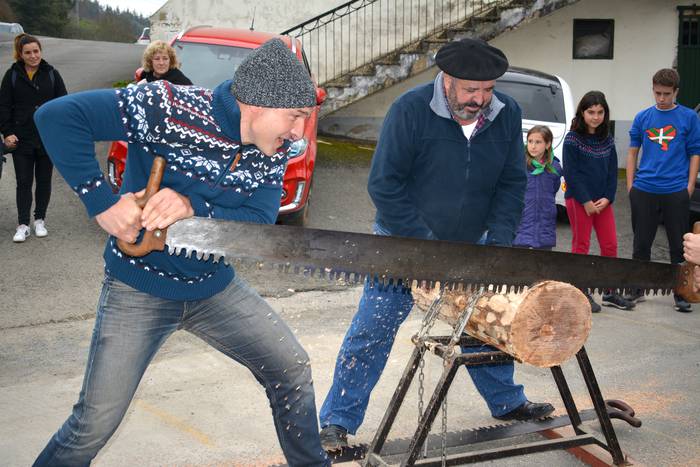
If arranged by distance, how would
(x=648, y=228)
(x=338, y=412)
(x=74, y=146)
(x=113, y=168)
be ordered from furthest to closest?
(x=113, y=168) → (x=648, y=228) → (x=338, y=412) → (x=74, y=146)

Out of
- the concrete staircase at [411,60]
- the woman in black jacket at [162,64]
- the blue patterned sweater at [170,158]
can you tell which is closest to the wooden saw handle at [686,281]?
the blue patterned sweater at [170,158]

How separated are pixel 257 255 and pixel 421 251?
2.66 ft

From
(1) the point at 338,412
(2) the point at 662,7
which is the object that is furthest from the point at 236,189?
(2) the point at 662,7

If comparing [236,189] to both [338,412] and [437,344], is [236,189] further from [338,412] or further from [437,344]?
[338,412]

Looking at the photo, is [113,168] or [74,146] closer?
[74,146]

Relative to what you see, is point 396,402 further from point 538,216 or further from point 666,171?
point 666,171

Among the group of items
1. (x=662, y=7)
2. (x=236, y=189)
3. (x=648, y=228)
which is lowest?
(x=648, y=228)

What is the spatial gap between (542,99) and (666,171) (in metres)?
3.95

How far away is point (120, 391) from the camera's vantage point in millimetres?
3266

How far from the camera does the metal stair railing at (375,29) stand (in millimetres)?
16859

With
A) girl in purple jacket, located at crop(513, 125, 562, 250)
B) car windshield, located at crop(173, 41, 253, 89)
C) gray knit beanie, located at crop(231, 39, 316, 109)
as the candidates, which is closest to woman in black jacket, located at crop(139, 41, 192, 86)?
car windshield, located at crop(173, 41, 253, 89)

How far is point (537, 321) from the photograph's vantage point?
4113mm

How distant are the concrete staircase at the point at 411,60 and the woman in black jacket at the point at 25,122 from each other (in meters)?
7.35

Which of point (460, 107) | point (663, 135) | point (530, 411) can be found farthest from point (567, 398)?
point (663, 135)
